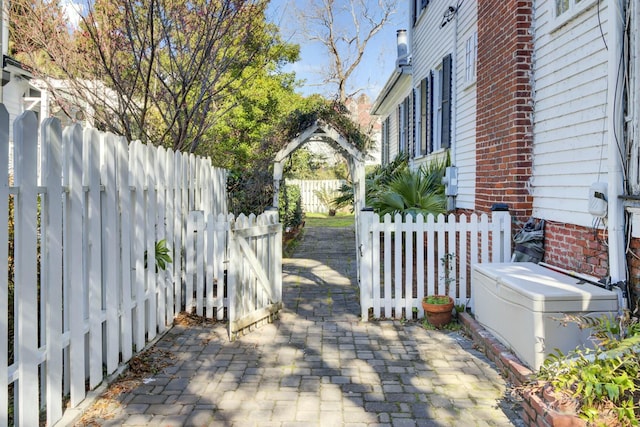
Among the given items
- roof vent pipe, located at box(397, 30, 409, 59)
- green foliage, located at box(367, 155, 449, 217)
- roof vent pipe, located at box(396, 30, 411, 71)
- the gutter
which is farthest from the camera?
roof vent pipe, located at box(397, 30, 409, 59)

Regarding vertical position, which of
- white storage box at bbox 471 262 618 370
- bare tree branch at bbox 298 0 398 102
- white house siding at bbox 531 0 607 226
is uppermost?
bare tree branch at bbox 298 0 398 102

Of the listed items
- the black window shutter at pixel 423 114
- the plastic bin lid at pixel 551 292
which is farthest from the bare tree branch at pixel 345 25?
the plastic bin lid at pixel 551 292

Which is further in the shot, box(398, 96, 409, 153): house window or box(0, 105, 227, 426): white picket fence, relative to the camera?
box(398, 96, 409, 153): house window

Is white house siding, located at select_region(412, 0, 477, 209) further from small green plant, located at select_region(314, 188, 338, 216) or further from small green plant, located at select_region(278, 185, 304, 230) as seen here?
small green plant, located at select_region(314, 188, 338, 216)

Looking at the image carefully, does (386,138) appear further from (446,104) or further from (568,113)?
(568,113)

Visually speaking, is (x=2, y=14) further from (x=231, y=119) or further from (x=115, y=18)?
(x=231, y=119)

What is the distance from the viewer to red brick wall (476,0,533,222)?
5418 millimetres

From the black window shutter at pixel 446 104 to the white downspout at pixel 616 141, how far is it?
5020mm

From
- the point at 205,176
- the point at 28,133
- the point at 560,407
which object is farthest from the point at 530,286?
the point at 205,176

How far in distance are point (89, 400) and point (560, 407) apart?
3.12 metres

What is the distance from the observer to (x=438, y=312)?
5.41 m

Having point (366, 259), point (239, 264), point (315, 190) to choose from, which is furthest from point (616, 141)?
point (315, 190)

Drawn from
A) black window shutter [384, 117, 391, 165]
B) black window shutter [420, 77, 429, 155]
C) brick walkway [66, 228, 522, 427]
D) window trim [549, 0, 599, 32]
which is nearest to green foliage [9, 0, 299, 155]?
brick walkway [66, 228, 522, 427]

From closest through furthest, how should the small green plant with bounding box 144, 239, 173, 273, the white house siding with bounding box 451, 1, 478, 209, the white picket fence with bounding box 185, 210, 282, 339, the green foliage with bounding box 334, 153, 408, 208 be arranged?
the small green plant with bounding box 144, 239, 173, 273, the white picket fence with bounding box 185, 210, 282, 339, the white house siding with bounding box 451, 1, 478, 209, the green foliage with bounding box 334, 153, 408, 208
